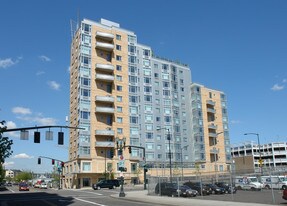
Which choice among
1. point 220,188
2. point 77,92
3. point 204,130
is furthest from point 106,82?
point 220,188

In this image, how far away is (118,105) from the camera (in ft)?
298

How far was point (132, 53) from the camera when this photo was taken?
319 ft

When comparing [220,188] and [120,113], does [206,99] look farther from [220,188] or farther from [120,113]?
[220,188]

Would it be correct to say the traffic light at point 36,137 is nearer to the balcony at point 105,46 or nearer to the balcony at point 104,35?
the balcony at point 105,46

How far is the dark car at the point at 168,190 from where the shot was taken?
35553mm

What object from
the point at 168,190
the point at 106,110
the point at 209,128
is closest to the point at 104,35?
the point at 106,110

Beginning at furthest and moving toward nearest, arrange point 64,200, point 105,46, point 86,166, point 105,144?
point 105,46 < point 105,144 < point 86,166 < point 64,200

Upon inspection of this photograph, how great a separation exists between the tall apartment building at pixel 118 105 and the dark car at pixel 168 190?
4384 centimetres

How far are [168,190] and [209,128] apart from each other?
78.5 meters

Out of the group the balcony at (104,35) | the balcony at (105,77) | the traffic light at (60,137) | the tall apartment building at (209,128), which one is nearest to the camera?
the traffic light at (60,137)

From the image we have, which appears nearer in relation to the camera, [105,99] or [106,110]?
[106,110]

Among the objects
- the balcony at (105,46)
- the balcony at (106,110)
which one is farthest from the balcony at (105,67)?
the balcony at (106,110)

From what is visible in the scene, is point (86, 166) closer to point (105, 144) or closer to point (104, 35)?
point (105, 144)

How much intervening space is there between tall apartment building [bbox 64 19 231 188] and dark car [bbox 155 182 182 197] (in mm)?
43837
